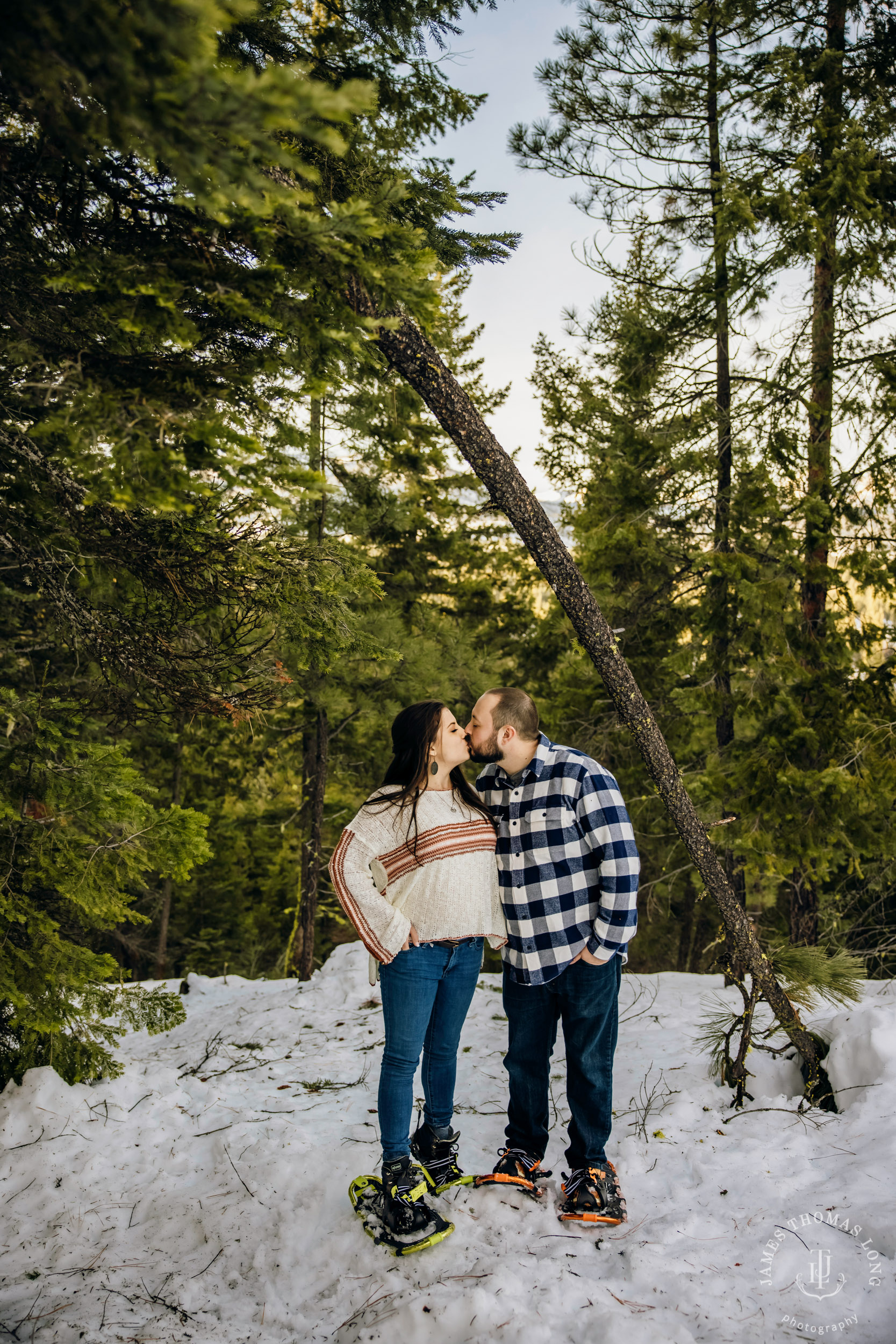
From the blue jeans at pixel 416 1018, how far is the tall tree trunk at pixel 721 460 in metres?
4.60

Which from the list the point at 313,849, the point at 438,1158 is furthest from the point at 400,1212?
the point at 313,849

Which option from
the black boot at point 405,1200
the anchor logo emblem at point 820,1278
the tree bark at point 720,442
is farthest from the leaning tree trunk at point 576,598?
the tree bark at point 720,442

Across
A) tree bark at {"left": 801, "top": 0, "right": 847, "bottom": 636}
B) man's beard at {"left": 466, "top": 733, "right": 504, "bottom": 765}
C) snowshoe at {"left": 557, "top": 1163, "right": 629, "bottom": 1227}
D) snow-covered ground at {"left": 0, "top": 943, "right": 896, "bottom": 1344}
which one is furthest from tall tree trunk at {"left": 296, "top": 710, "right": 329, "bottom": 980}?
snowshoe at {"left": 557, "top": 1163, "right": 629, "bottom": 1227}

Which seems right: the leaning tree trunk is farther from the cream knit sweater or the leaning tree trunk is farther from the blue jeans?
the blue jeans

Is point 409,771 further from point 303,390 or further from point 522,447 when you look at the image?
point 522,447

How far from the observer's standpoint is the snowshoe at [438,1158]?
10.6 ft

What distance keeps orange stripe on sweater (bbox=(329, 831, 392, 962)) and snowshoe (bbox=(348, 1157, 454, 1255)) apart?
929 mm

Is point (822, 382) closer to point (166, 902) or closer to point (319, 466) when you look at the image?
point (319, 466)

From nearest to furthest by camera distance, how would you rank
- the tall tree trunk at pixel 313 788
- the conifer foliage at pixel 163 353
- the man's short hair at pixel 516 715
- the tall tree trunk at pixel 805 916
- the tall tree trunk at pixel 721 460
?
the conifer foliage at pixel 163 353
the man's short hair at pixel 516 715
the tall tree trunk at pixel 721 460
the tall tree trunk at pixel 805 916
the tall tree trunk at pixel 313 788

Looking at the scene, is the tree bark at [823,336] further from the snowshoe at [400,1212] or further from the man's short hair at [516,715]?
the snowshoe at [400,1212]

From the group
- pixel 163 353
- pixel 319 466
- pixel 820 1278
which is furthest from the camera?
pixel 319 466

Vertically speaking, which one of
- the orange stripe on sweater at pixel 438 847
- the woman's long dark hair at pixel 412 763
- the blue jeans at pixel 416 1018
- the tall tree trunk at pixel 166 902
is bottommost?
the tall tree trunk at pixel 166 902

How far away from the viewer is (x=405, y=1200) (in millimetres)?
2943

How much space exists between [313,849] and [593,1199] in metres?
7.25
